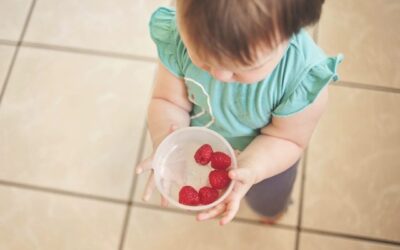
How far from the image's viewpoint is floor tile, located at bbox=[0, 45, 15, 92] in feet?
3.73

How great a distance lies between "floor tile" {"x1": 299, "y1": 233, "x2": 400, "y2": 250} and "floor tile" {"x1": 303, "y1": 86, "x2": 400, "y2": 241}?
2 cm

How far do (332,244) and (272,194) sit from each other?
21 cm

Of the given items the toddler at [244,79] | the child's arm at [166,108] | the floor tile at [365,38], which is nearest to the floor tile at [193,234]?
the toddler at [244,79]

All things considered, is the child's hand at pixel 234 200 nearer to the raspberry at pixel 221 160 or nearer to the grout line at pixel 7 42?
the raspberry at pixel 221 160

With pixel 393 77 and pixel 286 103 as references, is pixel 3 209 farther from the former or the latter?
pixel 393 77

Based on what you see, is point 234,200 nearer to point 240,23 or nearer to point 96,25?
point 240,23

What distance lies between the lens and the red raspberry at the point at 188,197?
1.94 feet

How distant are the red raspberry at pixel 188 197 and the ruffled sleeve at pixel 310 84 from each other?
6.4 inches

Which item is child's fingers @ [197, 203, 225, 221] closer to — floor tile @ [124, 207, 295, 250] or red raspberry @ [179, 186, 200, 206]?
red raspberry @ [179, 186, 200, 206]

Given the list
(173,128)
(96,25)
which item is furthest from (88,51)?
(173,128)

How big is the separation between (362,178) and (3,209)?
79cm

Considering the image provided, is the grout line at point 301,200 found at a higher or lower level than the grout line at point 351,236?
higher

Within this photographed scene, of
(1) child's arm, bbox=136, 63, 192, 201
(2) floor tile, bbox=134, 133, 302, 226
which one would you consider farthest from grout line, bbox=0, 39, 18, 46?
(1) child's arm, bbox=136, 63, 192, 201

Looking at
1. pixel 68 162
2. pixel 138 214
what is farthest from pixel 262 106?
pixel 68 162
